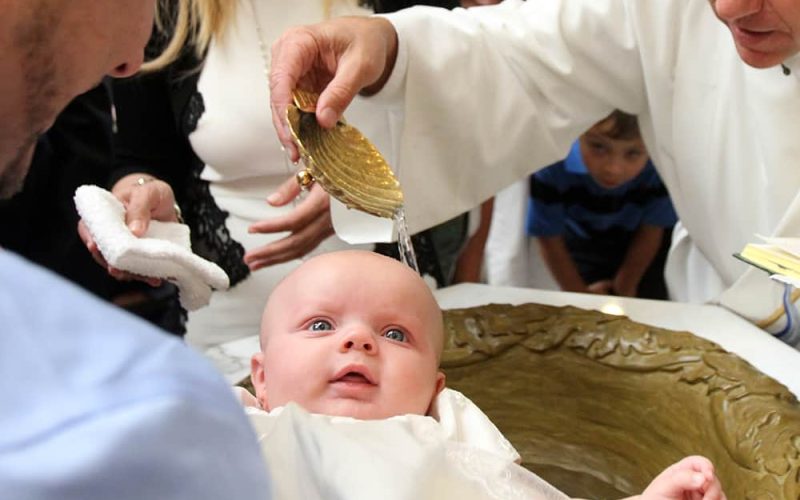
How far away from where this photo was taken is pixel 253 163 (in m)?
1.66

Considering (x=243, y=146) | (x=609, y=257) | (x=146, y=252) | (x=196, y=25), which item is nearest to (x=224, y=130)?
(x=243, y=146)

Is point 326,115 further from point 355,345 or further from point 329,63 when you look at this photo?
point 355,345

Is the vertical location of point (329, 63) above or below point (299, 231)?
above

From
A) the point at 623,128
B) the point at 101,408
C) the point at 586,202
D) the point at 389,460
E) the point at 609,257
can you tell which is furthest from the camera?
the point at 609,257

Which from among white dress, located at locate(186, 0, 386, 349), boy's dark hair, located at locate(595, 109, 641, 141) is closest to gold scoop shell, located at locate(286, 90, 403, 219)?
white dress, located at locate(186, 0, 386, 349)

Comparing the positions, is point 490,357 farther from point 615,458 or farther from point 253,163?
point 253,163

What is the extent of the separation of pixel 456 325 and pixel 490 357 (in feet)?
0.23

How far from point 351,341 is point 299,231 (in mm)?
495

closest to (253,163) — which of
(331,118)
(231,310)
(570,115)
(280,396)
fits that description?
(231,310)

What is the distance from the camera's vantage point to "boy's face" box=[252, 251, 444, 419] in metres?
1.07

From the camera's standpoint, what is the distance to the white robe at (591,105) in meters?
1.50

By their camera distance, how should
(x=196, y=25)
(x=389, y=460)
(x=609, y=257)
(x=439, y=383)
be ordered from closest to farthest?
(x=389, y=460), (x=439, y=383), (x=196, y=25), (x=609, y=257)

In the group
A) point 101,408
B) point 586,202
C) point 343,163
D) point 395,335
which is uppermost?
point 101,408

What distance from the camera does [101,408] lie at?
378mm
